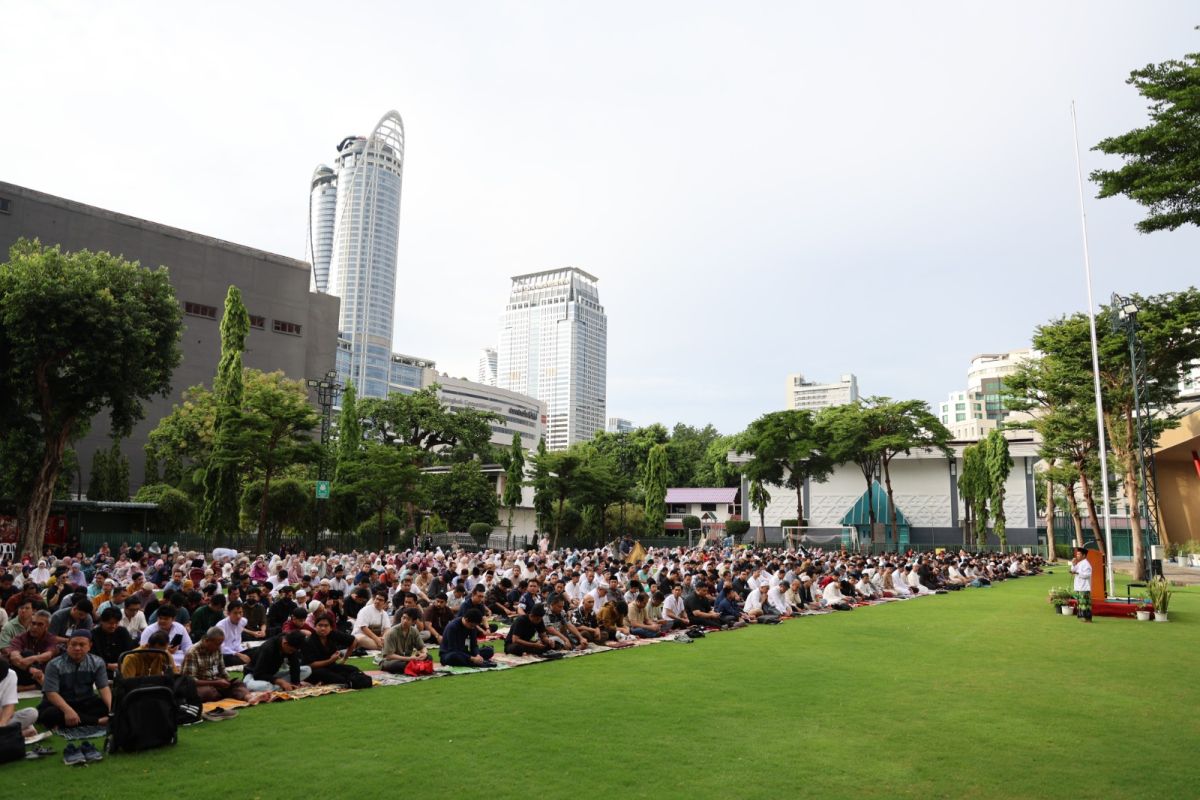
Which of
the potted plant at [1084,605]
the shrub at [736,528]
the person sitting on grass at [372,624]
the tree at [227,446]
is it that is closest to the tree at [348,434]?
the tree at [227,446]

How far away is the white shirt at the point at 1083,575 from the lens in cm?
1733

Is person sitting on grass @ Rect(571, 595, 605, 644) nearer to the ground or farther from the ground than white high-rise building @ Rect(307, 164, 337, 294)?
nearer to the ground

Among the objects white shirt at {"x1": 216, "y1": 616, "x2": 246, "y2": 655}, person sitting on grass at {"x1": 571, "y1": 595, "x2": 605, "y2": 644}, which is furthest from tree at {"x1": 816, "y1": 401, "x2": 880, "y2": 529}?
white shirt at {"x1": 216, "y1": 616, "x2": 246, "y2": 655}

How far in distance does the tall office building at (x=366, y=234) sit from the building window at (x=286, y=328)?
83.7m

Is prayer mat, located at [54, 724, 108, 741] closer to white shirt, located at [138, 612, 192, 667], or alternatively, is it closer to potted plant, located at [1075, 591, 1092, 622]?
white shirt, located at [138, 612, 192, 667]

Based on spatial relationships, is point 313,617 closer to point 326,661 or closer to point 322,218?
point 326,661

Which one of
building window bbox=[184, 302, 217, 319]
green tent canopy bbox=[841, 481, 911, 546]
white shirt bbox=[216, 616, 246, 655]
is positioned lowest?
white shirt bbox=[216, 616, 246, 655]

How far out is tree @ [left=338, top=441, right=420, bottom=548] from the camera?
38.0 m

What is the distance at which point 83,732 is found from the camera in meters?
7.14

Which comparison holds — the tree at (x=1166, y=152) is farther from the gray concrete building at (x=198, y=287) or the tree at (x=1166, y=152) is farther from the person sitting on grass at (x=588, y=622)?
the gray concrete building at (x=198, y=287)

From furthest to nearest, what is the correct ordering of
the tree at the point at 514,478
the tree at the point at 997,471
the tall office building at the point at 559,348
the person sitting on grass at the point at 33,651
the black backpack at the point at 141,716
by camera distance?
the tall office building at the point at 559,348, the tree at the point at 514,478, the tree at the point at 997,471, the person sitting on grass at the point at 33,651, the black backpack at the point at 141,716

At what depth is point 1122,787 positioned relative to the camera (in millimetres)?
5969

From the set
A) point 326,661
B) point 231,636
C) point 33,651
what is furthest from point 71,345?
point 326,661

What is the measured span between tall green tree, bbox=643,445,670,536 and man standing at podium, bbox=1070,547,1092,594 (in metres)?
35.7
